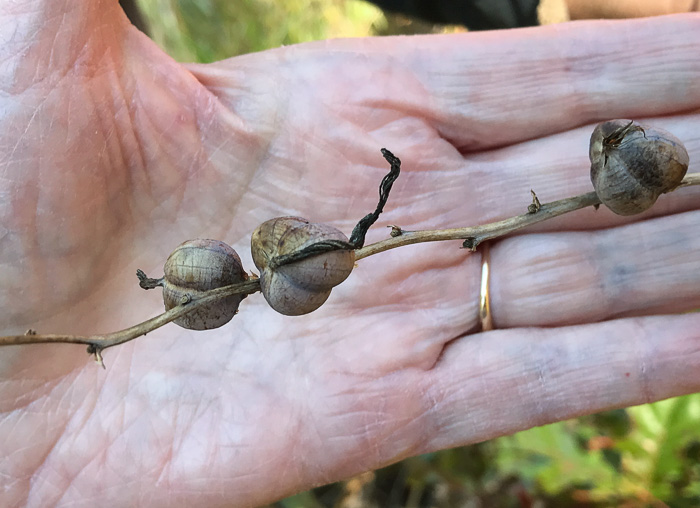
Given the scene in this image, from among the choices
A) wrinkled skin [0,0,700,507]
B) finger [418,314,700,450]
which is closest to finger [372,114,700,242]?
wrinkled skin [0,0,700,507]

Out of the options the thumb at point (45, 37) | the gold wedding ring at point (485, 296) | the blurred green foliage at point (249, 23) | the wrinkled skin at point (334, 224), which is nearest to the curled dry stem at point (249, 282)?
the wrinkled skin at point (334, 224)

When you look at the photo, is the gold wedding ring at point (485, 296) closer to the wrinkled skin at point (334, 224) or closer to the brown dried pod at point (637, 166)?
the wrinkled skin at point (334, 224)

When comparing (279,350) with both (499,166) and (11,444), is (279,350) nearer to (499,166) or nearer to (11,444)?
(11,444)

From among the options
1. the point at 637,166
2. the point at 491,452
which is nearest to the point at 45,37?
the point at 637,166

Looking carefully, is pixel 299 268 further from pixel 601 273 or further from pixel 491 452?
pixel 491 452

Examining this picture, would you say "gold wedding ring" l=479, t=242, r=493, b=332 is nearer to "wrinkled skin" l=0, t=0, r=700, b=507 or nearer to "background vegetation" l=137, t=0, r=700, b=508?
"wrinkled skin" l=0, t=0, r=700, b=507

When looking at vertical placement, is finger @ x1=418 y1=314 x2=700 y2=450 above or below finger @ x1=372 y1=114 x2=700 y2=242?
below
